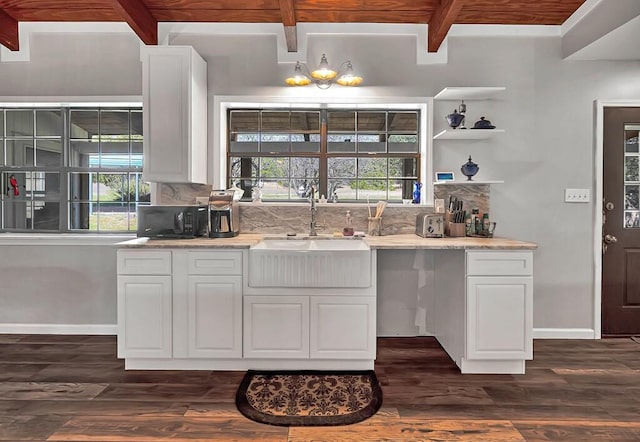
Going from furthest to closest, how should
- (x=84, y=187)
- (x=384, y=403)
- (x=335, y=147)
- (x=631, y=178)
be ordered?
(x=84, y=187) → (x=335, y=147) → (x=631, y=178) → (x=384, y=403)

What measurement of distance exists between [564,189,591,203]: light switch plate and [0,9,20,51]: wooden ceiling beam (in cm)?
472

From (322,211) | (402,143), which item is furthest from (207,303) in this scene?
(402,143)

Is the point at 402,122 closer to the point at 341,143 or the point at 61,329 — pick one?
the point at 341,143

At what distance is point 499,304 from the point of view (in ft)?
8.56

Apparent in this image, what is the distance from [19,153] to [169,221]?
180cm

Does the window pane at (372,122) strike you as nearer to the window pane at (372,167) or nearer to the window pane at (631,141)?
the window pane at (372,167)

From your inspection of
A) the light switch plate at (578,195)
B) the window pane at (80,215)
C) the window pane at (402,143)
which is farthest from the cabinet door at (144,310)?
the light switch plate at (578,195)

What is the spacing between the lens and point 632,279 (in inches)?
134

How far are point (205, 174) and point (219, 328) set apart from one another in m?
1.33

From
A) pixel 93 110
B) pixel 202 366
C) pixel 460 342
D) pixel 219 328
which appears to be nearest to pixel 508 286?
pixel 460 342

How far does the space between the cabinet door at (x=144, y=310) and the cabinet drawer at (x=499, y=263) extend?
6.49 ft

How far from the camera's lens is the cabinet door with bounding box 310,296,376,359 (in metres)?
2.63

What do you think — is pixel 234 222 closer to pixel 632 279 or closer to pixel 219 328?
pixel 219 328

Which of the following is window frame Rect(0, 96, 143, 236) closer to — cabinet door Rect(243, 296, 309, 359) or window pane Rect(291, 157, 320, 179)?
window pane Rect(291, 157, 320, 179)
